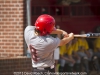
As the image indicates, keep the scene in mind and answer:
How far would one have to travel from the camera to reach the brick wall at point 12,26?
374 inches

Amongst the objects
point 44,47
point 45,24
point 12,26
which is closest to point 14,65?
point 12,26

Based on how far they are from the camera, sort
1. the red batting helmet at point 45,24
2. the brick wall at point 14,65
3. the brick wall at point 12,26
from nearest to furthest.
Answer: the red batting helmet at point 45,24, the brick wall at point 14,65, the brick wall at point 12,26

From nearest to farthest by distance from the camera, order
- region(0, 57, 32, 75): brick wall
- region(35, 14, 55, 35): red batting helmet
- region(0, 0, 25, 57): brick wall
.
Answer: region(35, 14, 55, 35): red batting helmet, region(0, 57, 32, 75): brick wall, region(0, 0, 25, 57): brick wall

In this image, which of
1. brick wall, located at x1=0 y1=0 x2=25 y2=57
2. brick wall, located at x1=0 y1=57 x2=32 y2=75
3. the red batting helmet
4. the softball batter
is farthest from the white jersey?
brick wall, located at x1=0 y1=0 x2=25 y2=57

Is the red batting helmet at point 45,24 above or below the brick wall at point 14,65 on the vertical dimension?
above

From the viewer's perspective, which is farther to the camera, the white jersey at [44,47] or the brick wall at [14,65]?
the brick wall at [14,65]

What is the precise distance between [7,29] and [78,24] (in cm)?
359

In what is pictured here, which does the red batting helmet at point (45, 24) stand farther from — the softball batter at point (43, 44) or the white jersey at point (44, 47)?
the white jersey at point (44, 47)

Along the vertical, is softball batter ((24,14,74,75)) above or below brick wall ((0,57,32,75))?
above

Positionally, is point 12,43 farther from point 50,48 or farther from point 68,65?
point 50,48

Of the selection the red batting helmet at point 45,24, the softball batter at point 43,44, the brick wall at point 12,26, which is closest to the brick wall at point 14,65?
the brick wall at point 12,26

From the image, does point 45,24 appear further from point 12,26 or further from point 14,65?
point 12,26

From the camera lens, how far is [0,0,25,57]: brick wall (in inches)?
374

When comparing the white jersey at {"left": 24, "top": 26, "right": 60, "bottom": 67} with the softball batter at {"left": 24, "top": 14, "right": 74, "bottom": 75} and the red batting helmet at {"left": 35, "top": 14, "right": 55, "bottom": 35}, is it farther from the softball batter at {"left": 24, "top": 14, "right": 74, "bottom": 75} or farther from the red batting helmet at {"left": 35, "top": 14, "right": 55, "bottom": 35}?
the red batting helmet at {"left": 35, "top": 14, "right": 55, "bottom": 35}
